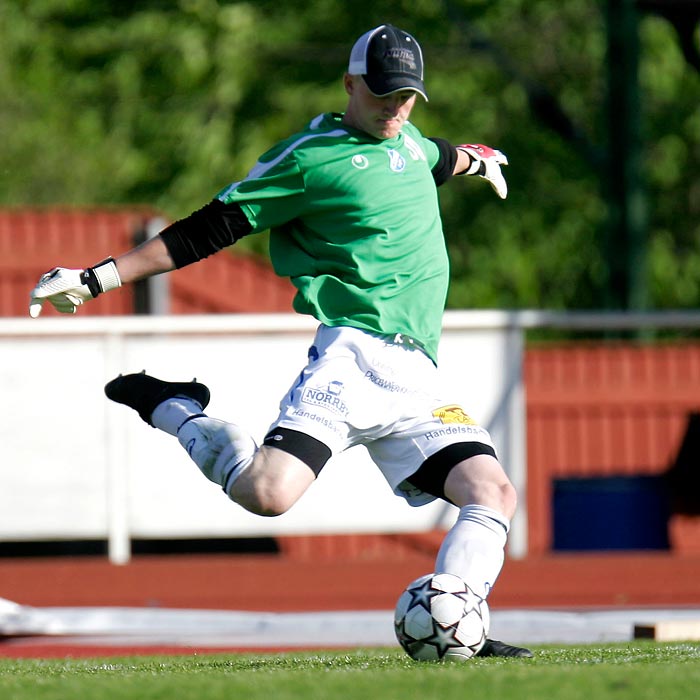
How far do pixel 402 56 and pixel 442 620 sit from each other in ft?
6.33

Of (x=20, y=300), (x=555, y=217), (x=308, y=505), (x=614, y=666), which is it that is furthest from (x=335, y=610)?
(x=555, y=217)

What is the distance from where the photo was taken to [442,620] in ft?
15.7

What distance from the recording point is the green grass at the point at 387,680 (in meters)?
3.84

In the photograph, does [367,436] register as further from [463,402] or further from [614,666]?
[463,402]

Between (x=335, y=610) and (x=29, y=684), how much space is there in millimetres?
5474

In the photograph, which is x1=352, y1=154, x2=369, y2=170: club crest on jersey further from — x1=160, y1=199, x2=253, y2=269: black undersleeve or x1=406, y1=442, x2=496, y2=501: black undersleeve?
x1=406, y1=442, x2=496, y2=501: black undersleeve

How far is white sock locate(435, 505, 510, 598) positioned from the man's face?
1.37m

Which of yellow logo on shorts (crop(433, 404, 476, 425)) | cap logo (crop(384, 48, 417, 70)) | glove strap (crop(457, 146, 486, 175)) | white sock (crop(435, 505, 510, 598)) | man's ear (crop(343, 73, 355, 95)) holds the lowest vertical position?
white sock (crop(435, 505, 510, 598))

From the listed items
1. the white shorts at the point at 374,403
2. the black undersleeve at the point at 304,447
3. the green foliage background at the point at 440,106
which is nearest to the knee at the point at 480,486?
the white shorts at the point at 374,403

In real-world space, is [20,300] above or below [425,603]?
above

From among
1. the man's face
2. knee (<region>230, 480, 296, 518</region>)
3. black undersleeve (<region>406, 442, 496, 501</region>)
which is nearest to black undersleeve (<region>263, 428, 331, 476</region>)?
knee (<region>230, 480, 296, 518</region>)

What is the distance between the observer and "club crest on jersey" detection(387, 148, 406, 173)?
5414 mm

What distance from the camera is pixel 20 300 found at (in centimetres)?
1232

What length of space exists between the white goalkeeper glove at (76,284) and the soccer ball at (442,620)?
1.48 metres
